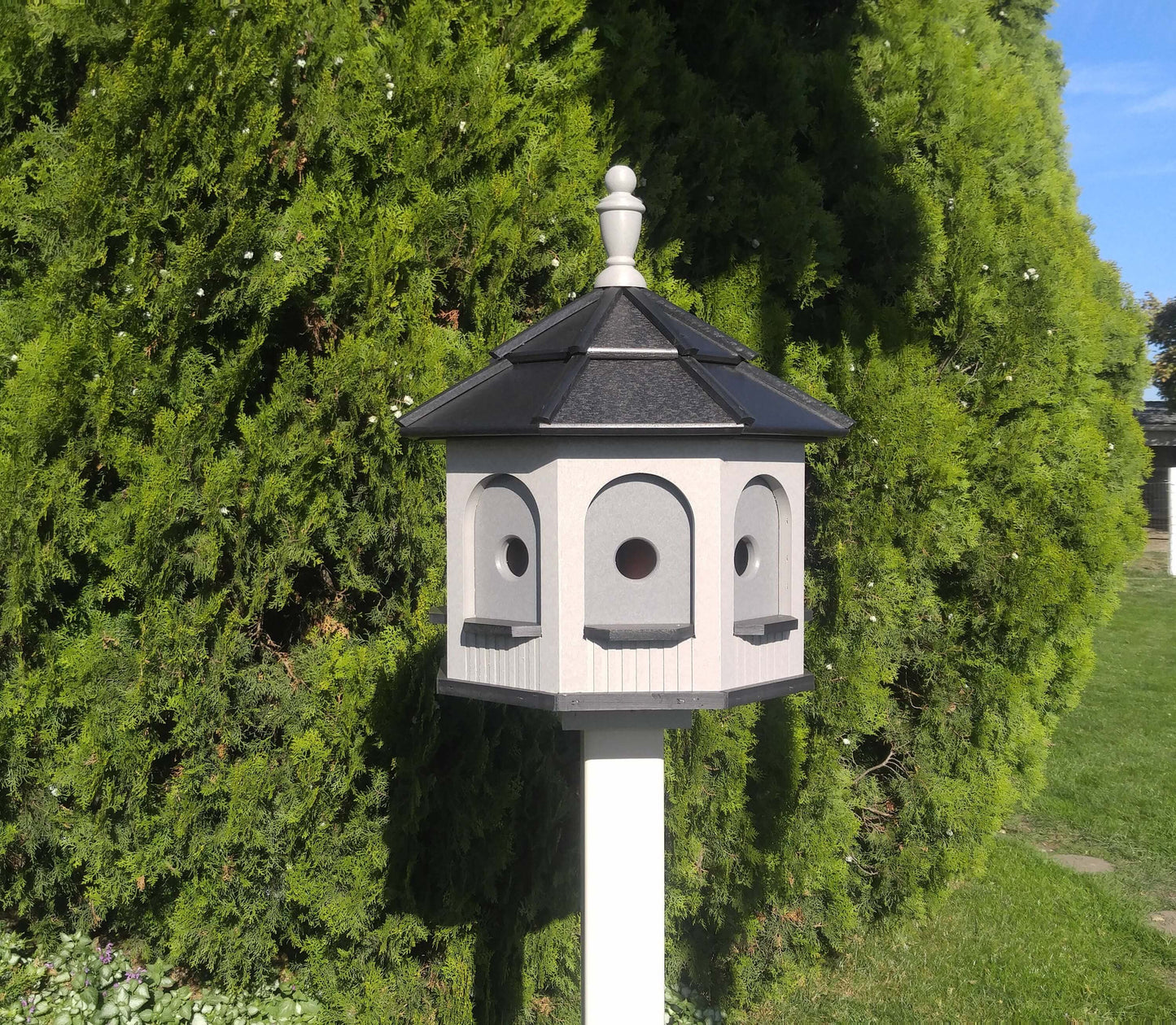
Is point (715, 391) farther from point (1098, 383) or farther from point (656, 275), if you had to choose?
point (1098, 383)

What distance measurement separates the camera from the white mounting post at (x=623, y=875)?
2.21 m

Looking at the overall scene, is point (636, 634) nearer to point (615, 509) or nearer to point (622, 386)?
point (615, 509)

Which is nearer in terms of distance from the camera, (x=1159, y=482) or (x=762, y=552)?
(x=762, y=552)

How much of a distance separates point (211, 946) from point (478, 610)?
185 cm

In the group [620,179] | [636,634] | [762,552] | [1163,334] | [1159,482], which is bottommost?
[636,634]

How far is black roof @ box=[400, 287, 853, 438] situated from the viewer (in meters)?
1.85

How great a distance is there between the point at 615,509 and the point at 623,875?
86cm

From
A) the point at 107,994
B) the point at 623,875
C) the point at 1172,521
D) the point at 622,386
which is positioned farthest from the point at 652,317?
the point at 1172,521

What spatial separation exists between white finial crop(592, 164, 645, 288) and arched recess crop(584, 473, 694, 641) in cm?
53

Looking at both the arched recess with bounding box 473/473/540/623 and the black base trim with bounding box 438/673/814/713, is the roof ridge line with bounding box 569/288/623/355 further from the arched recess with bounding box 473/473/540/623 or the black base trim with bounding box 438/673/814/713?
the black base trim with bounding box 438/673/814/713

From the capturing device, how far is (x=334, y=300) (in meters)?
3.08

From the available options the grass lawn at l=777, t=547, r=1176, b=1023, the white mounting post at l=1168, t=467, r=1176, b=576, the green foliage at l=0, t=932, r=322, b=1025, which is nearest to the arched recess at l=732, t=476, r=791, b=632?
the green foliage at l=0, t=932, r=322, b=1025

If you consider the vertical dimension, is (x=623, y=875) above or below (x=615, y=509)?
below

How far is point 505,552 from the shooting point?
2158mm
